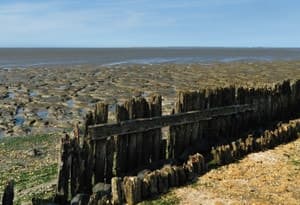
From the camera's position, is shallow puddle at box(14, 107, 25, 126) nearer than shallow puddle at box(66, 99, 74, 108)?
Yes

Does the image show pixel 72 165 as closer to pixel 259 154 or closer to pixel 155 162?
pixel 155 162

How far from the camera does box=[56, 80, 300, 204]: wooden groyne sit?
1055cm

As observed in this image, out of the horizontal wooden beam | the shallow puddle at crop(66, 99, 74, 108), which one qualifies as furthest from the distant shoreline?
the horizontal wooden beam

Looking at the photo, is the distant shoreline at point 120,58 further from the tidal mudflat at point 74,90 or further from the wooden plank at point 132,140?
the wooden plank at point 132,140

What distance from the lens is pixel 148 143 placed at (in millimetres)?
12352

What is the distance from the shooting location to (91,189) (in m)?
11.0

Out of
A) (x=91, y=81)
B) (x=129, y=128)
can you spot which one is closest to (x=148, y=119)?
(x=129, y=128)

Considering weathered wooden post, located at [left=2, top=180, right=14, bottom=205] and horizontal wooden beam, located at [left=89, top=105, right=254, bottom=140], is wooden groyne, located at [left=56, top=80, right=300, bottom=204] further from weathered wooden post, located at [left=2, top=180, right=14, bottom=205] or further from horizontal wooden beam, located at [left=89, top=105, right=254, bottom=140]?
weathered wooden post, located at [left=2, top=180, right=14, bottom=205]

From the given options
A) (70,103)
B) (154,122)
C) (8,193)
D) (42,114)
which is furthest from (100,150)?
(70,103)

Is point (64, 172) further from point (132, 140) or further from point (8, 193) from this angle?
point (132, 140)

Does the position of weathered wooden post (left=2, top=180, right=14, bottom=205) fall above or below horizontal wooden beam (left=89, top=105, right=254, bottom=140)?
below

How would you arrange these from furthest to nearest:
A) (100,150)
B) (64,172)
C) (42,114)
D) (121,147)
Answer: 1. (42,114)
2. (121,147)
3. (100,150)
4. (64,172)

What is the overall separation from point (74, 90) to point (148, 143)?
20734 millimetres

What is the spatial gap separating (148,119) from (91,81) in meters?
26.6
